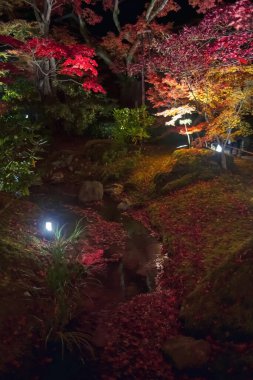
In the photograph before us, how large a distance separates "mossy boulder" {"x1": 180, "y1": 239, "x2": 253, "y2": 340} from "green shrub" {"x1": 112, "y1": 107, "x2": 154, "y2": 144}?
12.6m

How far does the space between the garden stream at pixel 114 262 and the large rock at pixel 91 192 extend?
294 millimetres

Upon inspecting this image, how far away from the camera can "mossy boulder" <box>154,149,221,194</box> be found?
542 inches

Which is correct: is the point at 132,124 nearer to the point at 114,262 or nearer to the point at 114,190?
the point at 114,190

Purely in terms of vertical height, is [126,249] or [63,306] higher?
[63,306]

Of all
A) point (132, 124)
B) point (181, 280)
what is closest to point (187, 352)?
point (181, 280)

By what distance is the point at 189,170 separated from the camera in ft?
47.0

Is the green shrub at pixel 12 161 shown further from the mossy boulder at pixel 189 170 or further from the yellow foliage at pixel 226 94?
the yellow foliage at pixel 226 94

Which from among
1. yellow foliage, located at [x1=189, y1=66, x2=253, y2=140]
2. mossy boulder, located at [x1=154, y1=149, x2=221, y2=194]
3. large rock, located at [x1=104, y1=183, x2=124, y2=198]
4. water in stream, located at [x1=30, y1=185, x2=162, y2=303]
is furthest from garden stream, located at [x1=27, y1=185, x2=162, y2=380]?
yellow foliage, located at [x1=189, y1=66, x2=253, y2=140]

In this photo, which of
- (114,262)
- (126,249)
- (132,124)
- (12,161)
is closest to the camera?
(12,161)

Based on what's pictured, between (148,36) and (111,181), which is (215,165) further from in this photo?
(148,36)

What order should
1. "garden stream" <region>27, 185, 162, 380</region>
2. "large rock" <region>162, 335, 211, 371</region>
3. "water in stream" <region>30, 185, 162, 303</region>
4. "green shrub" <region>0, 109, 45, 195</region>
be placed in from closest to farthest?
"large rock" <region>162, 335, 211, 371</region>
"garden stream" <region>27, 185, 162, 380</region>
"water in stream" <region>30, 185, 162, 303</region>
"green shrub" <region>0, 109, 45, 195</region>

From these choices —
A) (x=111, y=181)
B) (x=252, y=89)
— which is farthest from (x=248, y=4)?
(x=111, y=181)

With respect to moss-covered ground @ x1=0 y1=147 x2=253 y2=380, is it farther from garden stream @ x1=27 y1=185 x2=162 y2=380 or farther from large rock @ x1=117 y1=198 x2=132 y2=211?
large rock @ x1=117 y1=198 x2=132 y2=211

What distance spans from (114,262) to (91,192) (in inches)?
222
